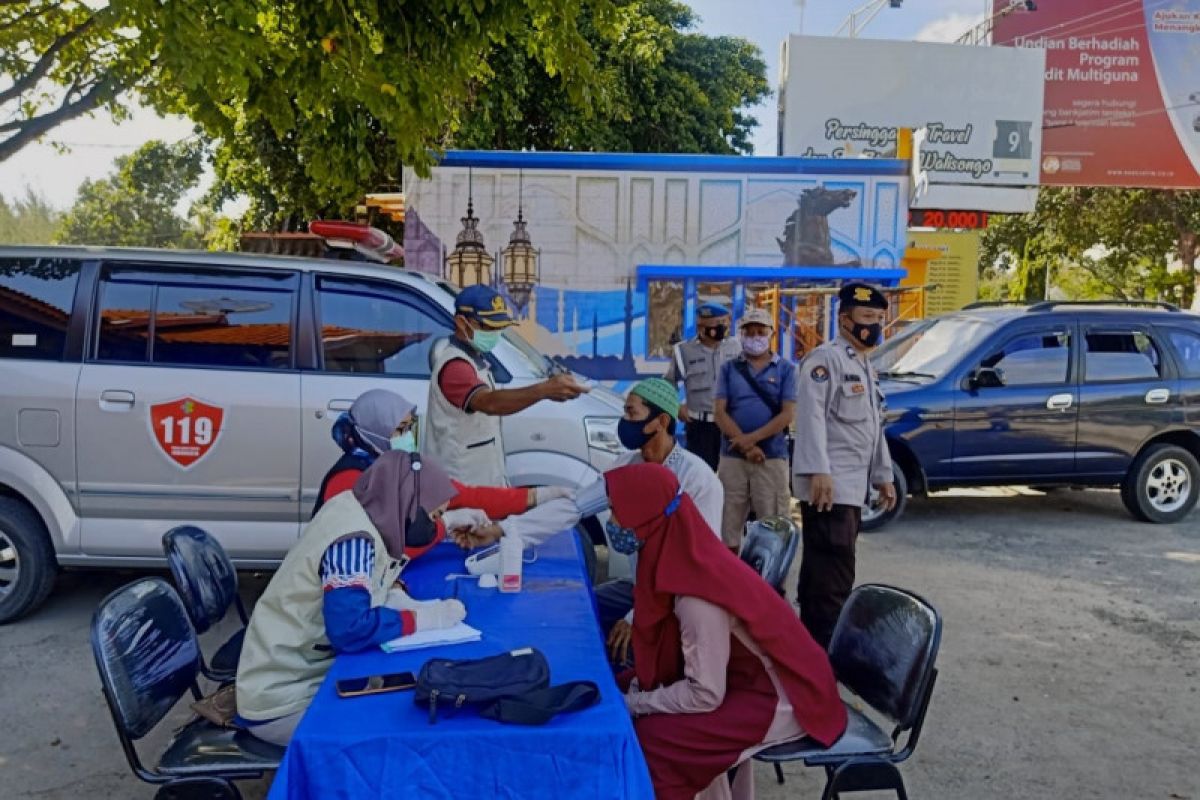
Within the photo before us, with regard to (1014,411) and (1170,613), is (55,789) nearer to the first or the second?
(1170,613)

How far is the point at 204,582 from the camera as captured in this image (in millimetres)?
3588

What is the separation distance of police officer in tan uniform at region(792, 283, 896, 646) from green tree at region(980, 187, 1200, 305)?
862 inches

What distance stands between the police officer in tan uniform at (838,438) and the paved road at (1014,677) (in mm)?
778

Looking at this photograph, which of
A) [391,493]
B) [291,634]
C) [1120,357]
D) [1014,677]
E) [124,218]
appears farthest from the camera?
[124,218]

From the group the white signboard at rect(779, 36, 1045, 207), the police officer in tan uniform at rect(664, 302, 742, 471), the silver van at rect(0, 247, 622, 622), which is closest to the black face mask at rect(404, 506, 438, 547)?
the silver van at rect(0, 247, 622, 622)

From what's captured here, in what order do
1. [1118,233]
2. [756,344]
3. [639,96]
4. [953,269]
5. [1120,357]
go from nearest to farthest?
1. [756,344]
2. [1120,357]
3. [639,96]
4. [953,269]
5. [1118,233]

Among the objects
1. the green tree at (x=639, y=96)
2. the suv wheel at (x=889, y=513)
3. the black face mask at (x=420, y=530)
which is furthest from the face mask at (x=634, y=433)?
the green tree at (x=639, y=96)

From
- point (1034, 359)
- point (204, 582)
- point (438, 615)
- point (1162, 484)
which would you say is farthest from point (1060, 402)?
point (204, 582)

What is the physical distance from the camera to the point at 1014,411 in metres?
8.11

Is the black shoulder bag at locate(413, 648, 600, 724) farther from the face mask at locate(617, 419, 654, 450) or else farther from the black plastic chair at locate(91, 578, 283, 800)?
the face mask at locate(617, 419, 654, 450)

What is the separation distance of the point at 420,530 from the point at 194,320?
2.60m

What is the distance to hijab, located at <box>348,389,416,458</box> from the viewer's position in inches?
128

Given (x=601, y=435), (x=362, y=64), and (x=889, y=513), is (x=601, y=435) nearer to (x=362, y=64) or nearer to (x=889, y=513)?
(x=362, y=64)

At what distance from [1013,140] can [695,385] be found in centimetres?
1674
